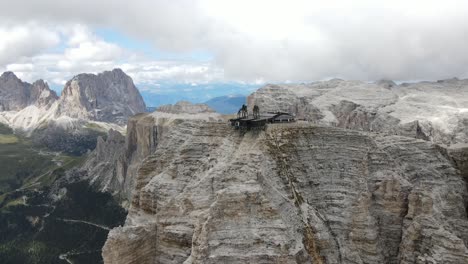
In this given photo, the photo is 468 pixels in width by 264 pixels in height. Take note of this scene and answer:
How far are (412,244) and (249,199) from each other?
913 inches

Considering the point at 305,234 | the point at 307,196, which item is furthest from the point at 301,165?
the point at 305,234

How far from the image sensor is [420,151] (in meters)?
69.9

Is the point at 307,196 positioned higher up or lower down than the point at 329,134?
lower down

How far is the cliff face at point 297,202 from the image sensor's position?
178 feet

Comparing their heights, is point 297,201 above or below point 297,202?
above

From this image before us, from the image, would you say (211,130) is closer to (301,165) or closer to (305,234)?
(301,165)

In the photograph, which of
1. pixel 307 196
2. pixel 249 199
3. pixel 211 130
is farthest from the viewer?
pixel 211 130

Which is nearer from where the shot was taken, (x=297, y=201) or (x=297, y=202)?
(x=297, y=202)

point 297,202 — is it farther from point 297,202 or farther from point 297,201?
point 297,201

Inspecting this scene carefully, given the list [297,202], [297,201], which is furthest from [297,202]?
[297,201]

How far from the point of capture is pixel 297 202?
203ft

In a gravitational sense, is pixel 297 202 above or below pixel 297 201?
below

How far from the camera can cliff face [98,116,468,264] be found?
54406 millimetres

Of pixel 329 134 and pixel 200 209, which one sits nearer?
pixel 200 209
